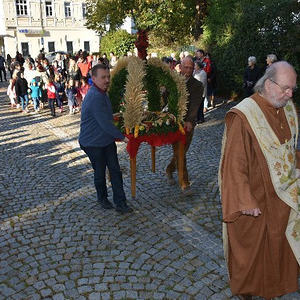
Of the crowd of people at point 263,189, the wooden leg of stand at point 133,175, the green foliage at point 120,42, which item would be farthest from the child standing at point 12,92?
the green foliage at point 120,42

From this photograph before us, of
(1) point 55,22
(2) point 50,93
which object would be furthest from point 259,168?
(1) point 55,22

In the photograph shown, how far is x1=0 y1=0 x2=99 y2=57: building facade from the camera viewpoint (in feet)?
137

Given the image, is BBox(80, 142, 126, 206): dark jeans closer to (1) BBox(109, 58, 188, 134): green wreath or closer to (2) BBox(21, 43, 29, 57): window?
(1) BBox(109, 58, 188, 134): green wreath

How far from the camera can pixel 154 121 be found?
565 centimetres

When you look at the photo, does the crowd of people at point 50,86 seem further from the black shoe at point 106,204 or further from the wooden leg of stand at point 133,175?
the black shoe at point 106,204

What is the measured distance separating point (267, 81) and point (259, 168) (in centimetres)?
71

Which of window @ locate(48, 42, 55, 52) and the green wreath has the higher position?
window @ locate(48, 42, 55, 52)

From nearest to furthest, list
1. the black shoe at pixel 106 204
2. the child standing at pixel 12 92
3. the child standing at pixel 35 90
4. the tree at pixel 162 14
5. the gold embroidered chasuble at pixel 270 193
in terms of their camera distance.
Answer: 1. the gold embroidered chasuble at pixel 270 193
2. the black shoe at pixel 106 204
3. the child standing at pixel 35 90
4. the child standing at pixel 12 92
5. the tree at pixel 162 14

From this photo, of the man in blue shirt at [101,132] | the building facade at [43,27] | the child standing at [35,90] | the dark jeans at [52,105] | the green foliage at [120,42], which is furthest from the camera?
the building facade at [43,27]

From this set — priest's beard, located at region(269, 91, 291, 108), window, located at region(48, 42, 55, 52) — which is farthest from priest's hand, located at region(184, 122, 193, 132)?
window, located at region(48, 42, 55, 52)

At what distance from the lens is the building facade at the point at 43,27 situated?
137 feet

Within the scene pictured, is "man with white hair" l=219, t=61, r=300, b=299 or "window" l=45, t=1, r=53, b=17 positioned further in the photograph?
"window" l=45, t=1, r=53, b=17

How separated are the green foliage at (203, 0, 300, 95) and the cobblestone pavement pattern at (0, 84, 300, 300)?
6.58 m

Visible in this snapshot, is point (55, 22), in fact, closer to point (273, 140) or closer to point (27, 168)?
point (27, 168)
